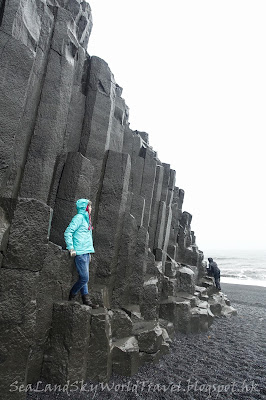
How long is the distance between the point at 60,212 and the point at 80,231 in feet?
2.04

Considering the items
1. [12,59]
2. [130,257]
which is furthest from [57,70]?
[130,257]

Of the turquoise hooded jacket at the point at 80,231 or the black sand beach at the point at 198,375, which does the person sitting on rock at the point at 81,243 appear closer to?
the turquoise hooded jacket at the point at 80,231

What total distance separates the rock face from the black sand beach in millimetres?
236

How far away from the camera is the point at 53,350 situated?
3.72 m

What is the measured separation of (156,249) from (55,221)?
4262 mm

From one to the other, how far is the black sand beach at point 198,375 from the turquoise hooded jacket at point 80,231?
199cm

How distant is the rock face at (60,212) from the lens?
10.8 feet

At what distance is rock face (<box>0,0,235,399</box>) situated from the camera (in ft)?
10.8

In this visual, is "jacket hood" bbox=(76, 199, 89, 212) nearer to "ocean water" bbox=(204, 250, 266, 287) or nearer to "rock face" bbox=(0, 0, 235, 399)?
"rock face" bbox=(0, 0, 235, 399)

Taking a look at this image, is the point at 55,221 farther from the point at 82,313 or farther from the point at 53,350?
the point at 53,350

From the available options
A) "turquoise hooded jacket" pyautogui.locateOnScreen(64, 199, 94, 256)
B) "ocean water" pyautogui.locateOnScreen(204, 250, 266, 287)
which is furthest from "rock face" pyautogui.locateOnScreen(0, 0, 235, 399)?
"ocean water" pyautogui.locateOnScreen(204, 250, 266, 287)

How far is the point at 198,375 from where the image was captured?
15.3 ft

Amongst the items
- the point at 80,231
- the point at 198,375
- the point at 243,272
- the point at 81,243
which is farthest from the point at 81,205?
the point at 243,272

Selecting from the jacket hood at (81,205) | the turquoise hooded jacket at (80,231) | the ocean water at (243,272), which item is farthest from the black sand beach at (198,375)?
the ocean water at (243,272)
